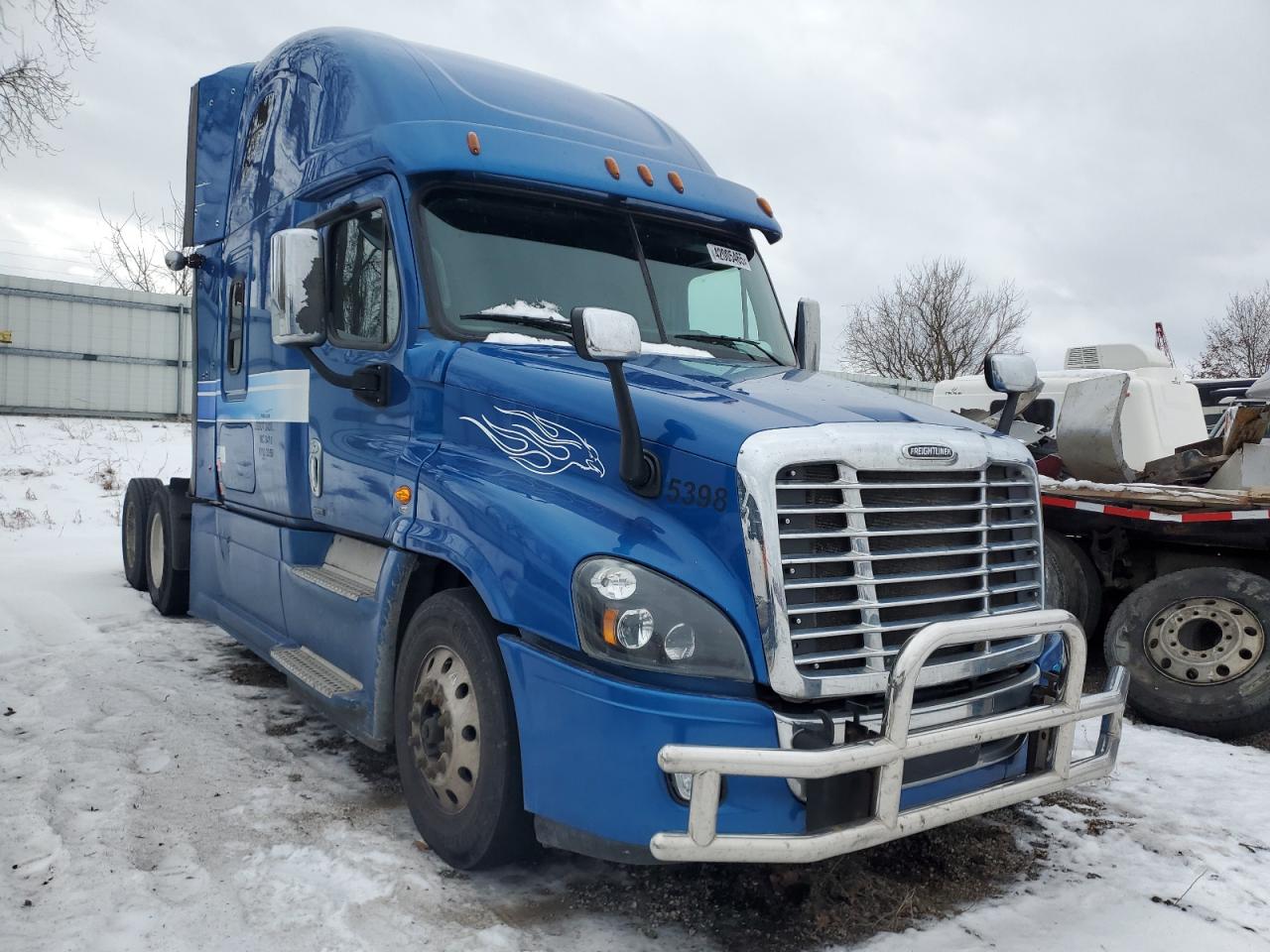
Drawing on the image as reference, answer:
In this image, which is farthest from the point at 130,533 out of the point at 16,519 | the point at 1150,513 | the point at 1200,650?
the point at 1200,650

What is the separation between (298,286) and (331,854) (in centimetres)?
237

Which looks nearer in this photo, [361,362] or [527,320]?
[527,320]

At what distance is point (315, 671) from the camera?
4.56 m

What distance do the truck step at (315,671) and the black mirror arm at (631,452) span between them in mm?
1742

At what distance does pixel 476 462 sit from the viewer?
3639 millimetres

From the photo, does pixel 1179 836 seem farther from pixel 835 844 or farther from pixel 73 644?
pixel 73 644

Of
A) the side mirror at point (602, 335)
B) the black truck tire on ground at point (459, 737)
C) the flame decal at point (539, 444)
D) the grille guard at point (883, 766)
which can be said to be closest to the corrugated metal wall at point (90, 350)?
the black truck tire on ground at point (459, 737)

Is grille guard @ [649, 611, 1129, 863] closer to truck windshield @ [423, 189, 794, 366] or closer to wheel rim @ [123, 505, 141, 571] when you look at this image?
truck windshield @ [423, 189, 794, 366]

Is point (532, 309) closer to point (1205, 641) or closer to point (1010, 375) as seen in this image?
point (1010, 375)

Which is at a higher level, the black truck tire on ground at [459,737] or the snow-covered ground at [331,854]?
the black truck tire on ground at [459,737]

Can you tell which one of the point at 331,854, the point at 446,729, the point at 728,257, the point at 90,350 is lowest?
the point at 331,854

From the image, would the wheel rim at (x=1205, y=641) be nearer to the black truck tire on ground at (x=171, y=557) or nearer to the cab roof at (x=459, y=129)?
the cab roof at (x=459, y=129)

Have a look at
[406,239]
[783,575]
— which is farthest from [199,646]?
[783,575]

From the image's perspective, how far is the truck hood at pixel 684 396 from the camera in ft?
10.4
